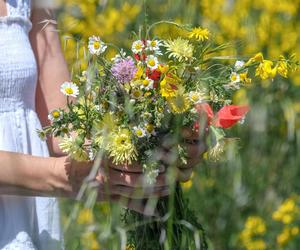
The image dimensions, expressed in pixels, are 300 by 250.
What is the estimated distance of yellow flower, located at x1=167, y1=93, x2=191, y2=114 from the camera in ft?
4.69

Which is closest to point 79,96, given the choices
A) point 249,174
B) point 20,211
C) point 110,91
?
point 110,91

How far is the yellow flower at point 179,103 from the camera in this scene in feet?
4.69

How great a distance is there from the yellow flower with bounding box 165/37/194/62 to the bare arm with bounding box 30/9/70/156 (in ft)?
1.23

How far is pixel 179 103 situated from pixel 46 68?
44 cm

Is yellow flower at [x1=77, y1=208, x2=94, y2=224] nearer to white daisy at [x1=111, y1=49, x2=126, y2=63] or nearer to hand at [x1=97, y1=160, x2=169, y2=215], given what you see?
hand at [x1=97, y1=160, x2=169, y2=215]

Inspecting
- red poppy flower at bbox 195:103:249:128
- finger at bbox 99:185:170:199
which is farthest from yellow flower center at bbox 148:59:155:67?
finger at bbox 99:185:170:199

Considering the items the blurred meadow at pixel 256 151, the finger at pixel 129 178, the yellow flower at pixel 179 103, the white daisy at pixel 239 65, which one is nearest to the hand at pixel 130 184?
the finger at pixel 129 178

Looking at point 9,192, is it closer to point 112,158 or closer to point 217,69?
point 112,158


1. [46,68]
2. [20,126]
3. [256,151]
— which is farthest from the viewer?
[256,151]

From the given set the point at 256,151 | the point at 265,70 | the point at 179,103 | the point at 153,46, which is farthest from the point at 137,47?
the point at 256,151

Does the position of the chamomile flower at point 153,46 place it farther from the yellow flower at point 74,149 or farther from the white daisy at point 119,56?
the yellow flower at point 74,149

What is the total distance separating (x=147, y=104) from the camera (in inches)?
57.0

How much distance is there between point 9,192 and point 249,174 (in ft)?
5.19

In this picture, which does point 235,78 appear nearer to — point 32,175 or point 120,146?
point 120,146
